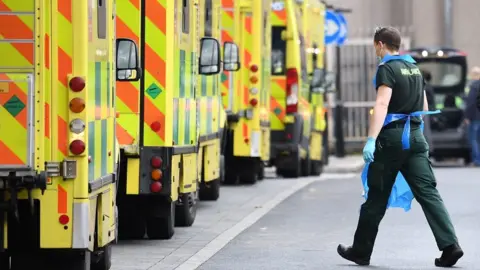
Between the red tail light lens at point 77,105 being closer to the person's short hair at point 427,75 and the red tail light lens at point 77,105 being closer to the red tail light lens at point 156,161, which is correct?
the red tail light lens at point 156,161

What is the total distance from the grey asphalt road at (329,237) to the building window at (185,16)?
1.92 meters

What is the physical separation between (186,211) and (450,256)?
426 cm

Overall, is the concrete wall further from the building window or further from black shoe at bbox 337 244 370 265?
black shoe at bbox 337 244 370 265

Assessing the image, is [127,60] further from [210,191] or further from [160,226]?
[210,191]

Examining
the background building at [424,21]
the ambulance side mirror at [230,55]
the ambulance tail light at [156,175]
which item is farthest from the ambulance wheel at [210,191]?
the background building at [424,21]

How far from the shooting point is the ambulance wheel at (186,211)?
16.4 metres

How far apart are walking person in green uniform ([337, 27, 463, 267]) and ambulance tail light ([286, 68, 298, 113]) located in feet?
41.5

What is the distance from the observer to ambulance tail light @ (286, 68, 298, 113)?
1016 inches

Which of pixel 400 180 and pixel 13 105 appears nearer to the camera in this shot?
pixel 13 105

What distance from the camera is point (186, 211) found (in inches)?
654

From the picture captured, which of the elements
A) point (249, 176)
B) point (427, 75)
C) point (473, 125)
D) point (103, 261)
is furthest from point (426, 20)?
point (103, 261)

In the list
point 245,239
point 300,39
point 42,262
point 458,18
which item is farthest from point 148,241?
point 458,18

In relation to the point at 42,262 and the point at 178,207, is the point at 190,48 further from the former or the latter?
the point at 42,262

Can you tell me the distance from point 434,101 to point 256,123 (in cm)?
1073
